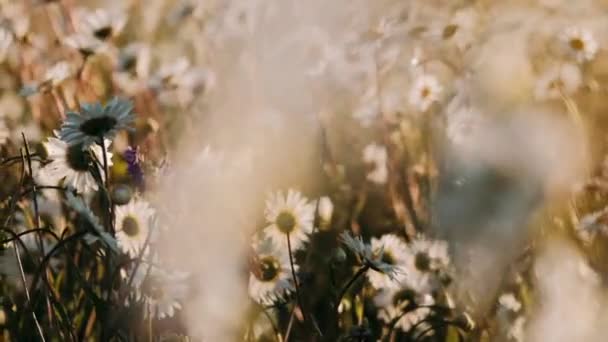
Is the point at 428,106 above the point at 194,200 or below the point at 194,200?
above

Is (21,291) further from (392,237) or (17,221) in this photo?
(392,237)

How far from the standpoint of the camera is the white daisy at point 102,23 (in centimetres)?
132

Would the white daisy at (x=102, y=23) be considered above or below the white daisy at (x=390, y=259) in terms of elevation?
above

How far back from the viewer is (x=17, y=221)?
101 centimetres

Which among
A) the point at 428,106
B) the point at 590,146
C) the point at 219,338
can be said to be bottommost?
the point at 219,338

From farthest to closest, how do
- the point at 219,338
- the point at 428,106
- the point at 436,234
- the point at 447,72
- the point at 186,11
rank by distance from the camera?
1. the point at 186,11
2. the point at 447,72
3. the point at 428,106
4. the point at 436,234
5. the point at 219,338

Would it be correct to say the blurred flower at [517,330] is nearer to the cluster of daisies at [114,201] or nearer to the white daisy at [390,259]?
the white daisy at [390,259]

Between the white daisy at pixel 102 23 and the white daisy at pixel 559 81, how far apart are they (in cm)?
52

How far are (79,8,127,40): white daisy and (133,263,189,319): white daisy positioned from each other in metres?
0.57

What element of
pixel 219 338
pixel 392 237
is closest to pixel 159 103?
pixel 392 237

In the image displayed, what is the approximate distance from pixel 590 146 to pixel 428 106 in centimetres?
22

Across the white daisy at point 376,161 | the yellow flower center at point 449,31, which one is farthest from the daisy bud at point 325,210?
the yellow flower center at point 449,31

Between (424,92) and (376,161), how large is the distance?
0.11 metres

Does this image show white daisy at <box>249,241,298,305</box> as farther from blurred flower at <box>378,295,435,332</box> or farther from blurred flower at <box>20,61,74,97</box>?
blurred flower at <box>20,61,74,97</box>
